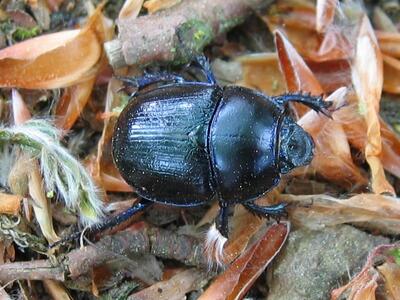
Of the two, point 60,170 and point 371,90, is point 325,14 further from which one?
point 60,170

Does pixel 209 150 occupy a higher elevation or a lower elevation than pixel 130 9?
lower

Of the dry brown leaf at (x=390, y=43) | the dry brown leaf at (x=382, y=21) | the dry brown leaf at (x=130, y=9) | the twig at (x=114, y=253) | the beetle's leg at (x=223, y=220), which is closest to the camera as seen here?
the twig at (x=114, y=253)

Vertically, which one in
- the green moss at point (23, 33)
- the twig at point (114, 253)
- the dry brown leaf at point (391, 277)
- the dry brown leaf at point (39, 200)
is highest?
the green moss at point (23, 33)

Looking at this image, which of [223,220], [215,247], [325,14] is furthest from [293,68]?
[215,247]

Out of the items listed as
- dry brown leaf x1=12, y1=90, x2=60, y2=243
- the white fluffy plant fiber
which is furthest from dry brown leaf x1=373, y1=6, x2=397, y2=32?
dry brown leaf x1=12, y1=90, x2=60, y2=243

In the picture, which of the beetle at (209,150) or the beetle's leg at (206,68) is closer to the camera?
the beetle at (209,150)

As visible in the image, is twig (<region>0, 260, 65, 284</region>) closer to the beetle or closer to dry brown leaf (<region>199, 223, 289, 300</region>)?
the beetle

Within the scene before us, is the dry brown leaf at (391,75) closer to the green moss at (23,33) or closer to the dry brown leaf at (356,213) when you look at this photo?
the dry brown leaf at (356,213)

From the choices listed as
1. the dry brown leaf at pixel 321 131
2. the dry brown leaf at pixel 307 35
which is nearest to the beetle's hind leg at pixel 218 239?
the dry brown leaf at pixel 321 131
